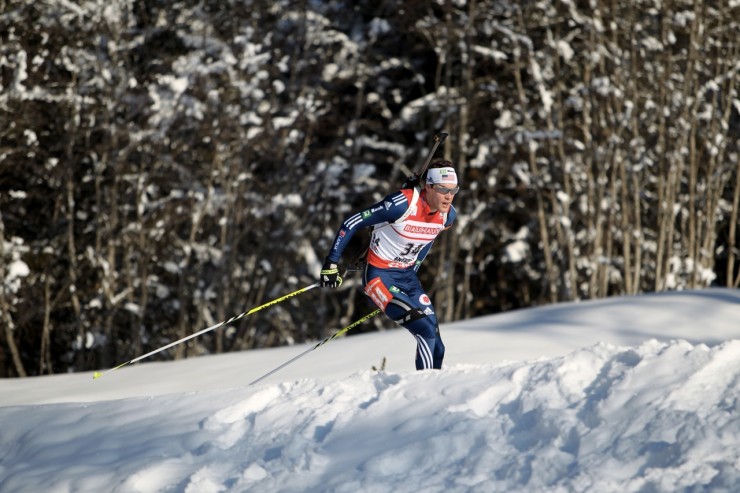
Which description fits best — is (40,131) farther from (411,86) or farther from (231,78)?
(411,86)

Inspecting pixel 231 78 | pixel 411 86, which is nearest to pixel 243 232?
pixel 231 78

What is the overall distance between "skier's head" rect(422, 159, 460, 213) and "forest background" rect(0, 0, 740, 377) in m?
8.86

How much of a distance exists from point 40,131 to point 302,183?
4.60 m

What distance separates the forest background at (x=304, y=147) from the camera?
14242 millimetres

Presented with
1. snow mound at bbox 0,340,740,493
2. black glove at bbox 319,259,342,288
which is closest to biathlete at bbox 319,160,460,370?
black glove at bbox 319,259,342,288

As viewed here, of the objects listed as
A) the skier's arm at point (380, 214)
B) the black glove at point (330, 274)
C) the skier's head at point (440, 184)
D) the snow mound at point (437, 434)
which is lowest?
the snow mound at point (437, 434)

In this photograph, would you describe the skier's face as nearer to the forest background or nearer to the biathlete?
the biathlete

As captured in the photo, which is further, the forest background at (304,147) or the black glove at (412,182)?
the forest background at (304,147)

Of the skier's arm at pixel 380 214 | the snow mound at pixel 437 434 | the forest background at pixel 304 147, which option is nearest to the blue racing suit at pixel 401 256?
the skier's arm at pixel 380 214

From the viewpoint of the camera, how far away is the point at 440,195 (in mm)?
6102

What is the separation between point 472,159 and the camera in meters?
16.3

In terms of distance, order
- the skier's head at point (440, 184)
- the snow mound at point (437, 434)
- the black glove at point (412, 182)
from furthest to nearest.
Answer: the black glove at point (412, 182) < the skier's head at point (440, 184) < the snow mound at point (437, 434)

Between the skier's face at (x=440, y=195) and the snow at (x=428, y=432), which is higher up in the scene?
the skier's face at (x=440, y=195)

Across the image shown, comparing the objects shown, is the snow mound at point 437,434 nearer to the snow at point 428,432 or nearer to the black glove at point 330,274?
the snow at point 428,432
